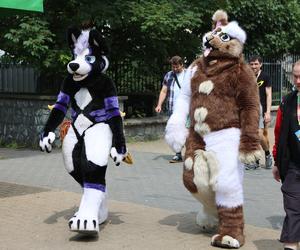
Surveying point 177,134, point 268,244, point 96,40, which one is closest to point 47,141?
point 96,40

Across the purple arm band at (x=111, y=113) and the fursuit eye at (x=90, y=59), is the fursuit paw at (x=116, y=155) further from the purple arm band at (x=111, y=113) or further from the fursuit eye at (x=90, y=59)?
the fursuit eye at (x=90, y=59)

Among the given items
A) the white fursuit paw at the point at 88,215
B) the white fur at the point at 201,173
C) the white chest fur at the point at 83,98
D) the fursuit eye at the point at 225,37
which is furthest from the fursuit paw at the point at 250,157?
the white chest fur at the point at 83,98

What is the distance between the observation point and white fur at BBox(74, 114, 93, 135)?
6082 millimetres

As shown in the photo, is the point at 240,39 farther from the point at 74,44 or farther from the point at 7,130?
the point at 7,130

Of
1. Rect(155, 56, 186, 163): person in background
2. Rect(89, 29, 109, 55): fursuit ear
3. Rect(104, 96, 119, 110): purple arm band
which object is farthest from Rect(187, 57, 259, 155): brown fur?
Rect(155, 56, 186, 163): person in background

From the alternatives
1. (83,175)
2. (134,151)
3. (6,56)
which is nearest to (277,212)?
(83,175)

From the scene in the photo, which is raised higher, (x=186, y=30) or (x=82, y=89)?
(x=186, y=30)

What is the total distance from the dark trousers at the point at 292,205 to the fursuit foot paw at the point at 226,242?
481 mm

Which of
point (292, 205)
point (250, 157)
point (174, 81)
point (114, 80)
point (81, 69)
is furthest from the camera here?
point (114, 80)

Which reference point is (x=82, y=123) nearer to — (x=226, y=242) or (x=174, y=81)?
(x=226, y=242)

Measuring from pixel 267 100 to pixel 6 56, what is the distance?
603cm

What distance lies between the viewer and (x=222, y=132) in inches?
219

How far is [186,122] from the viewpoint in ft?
19.5

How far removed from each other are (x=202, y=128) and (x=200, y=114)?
133mm
